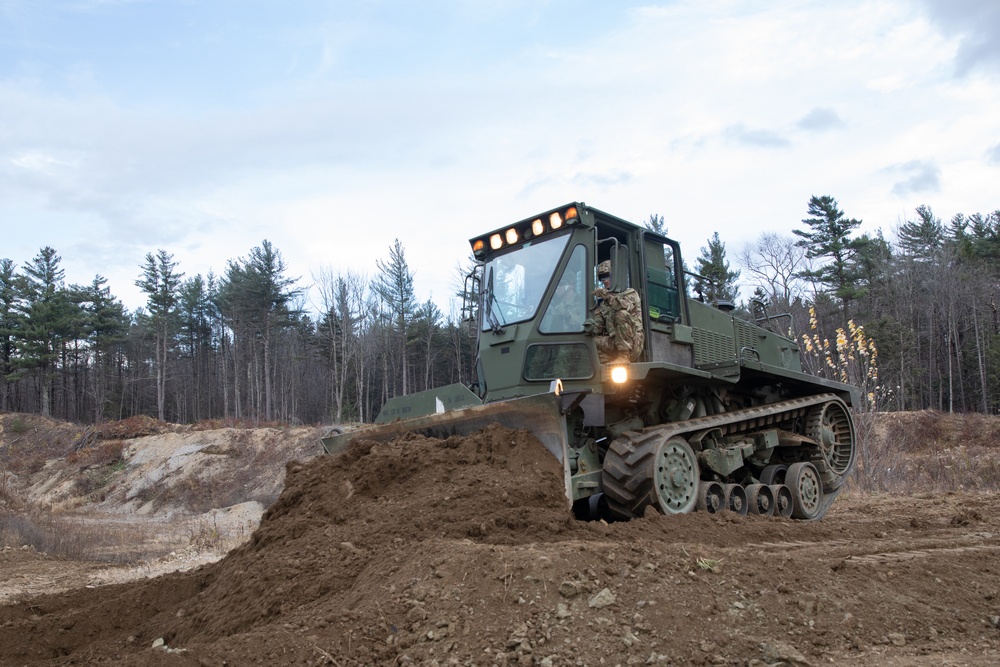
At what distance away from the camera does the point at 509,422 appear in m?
6.78

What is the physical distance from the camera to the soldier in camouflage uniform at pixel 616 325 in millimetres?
7324

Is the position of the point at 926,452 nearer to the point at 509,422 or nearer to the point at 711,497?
the point at 711,497

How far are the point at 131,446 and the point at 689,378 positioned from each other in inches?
1209

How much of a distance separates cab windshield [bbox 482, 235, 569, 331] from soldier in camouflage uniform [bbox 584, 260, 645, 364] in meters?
0.72

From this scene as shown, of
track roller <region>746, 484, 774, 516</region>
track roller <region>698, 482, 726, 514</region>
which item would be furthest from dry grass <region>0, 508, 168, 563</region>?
track roller <region>746, 484, 774, 516</region>

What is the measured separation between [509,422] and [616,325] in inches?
59.2

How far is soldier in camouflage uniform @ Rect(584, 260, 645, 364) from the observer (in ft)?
24.0

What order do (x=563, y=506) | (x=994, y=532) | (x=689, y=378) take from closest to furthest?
(x=563, y=506) < (x=994, y=532) < (x=689, y=378)

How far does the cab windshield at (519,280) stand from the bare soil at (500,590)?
1.93m

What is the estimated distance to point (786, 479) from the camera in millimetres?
9383

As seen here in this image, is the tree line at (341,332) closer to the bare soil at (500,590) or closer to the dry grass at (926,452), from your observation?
the dry grass at (926,452)

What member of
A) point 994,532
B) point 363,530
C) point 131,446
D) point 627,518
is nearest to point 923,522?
point 994,532

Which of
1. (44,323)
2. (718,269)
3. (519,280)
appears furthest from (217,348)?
(519,280)

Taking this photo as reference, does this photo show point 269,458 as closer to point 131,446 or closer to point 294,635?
point 131,446
